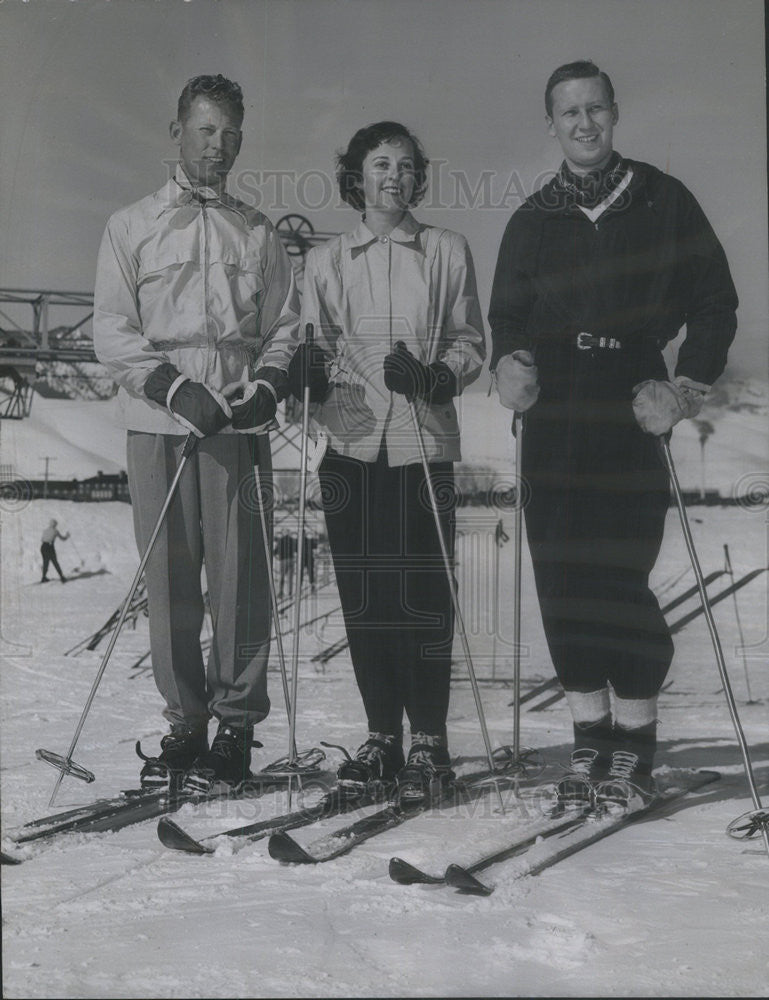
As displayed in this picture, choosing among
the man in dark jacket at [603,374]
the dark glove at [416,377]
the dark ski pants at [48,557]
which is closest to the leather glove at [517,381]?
the man in dark jacket at [603,374]

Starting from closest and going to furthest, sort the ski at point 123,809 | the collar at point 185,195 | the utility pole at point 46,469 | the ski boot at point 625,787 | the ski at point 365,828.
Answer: the ski at point 365,828
the ski at point 123,809
the ski boot at point 625,787
the collar at point 185,195
the utility pole at point 46,469

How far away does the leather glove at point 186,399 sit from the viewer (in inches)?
119

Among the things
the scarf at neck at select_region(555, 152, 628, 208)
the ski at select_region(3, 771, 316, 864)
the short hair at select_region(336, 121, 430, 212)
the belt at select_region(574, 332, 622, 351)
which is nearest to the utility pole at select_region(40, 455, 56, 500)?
the ski at select_region(3, 771, 316, 864)

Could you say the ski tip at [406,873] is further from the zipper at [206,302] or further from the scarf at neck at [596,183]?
the scarf at neck at [596,183]

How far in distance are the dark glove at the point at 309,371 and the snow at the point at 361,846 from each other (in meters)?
0.41

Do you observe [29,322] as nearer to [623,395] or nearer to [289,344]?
[289,344]

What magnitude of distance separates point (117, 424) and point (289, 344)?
1.77 ft

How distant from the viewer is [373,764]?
3109 mm

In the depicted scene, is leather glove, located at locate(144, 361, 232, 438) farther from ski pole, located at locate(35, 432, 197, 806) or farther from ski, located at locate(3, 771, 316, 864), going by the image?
ski, located at locate(3, 771, 316, 864)

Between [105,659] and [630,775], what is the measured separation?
149 cm

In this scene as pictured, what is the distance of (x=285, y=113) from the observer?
316cm

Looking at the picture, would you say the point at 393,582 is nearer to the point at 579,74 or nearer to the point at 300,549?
the point at 300,549

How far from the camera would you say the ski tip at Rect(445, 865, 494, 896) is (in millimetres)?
2664

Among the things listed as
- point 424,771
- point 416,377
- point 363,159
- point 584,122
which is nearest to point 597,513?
point 416,377
